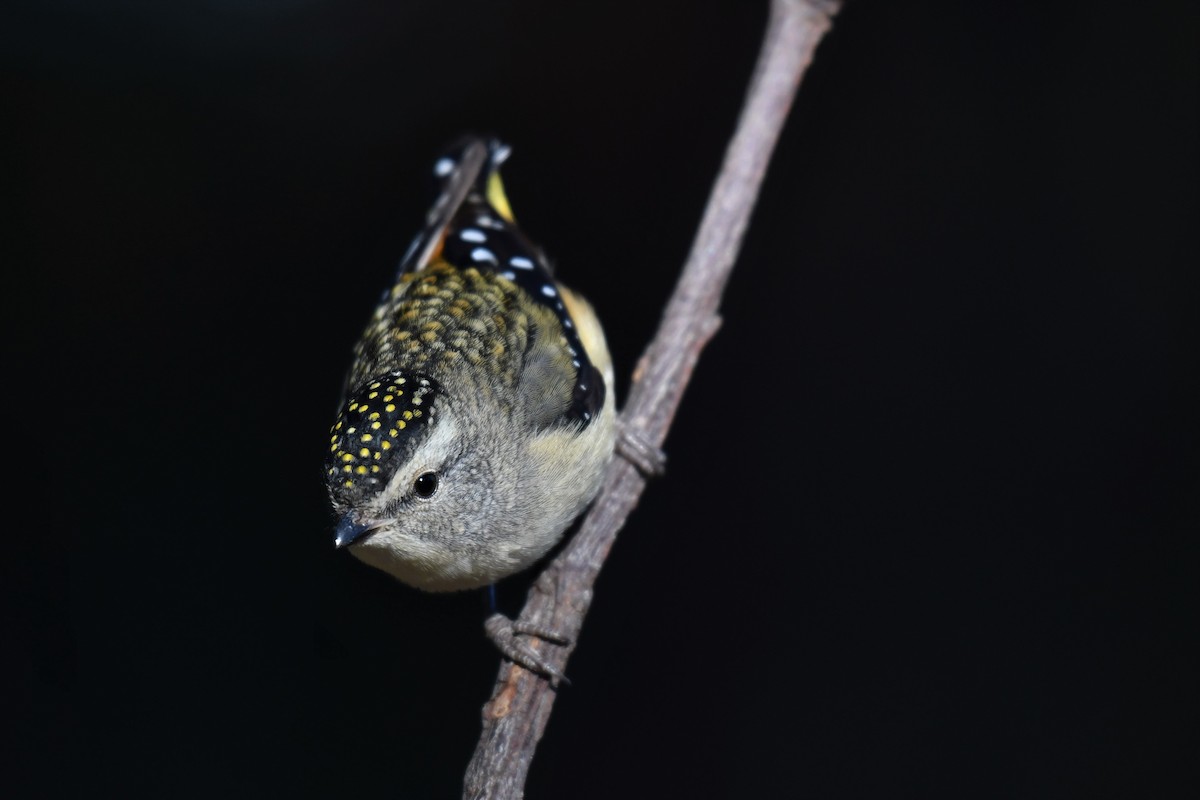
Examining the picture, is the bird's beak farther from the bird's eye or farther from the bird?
the bird's eye

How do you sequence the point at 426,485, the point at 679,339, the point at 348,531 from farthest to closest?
1. the point at 679,339
2. the point at 426,485
3. the point at 348,531

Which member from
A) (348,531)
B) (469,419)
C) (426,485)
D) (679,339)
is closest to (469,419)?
(469,419)

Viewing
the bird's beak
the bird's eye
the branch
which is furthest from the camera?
the branch

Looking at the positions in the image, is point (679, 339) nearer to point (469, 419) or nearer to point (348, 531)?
point (469, 419)

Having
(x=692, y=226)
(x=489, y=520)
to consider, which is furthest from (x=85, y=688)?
(x=692, y=226)

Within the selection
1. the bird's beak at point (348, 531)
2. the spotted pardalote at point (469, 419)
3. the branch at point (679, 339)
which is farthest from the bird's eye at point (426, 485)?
the branch at point (679, 339)

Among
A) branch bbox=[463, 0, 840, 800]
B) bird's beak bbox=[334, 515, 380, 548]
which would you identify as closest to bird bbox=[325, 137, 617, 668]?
bird's beak bbox=[334, 515, 380, 548]
